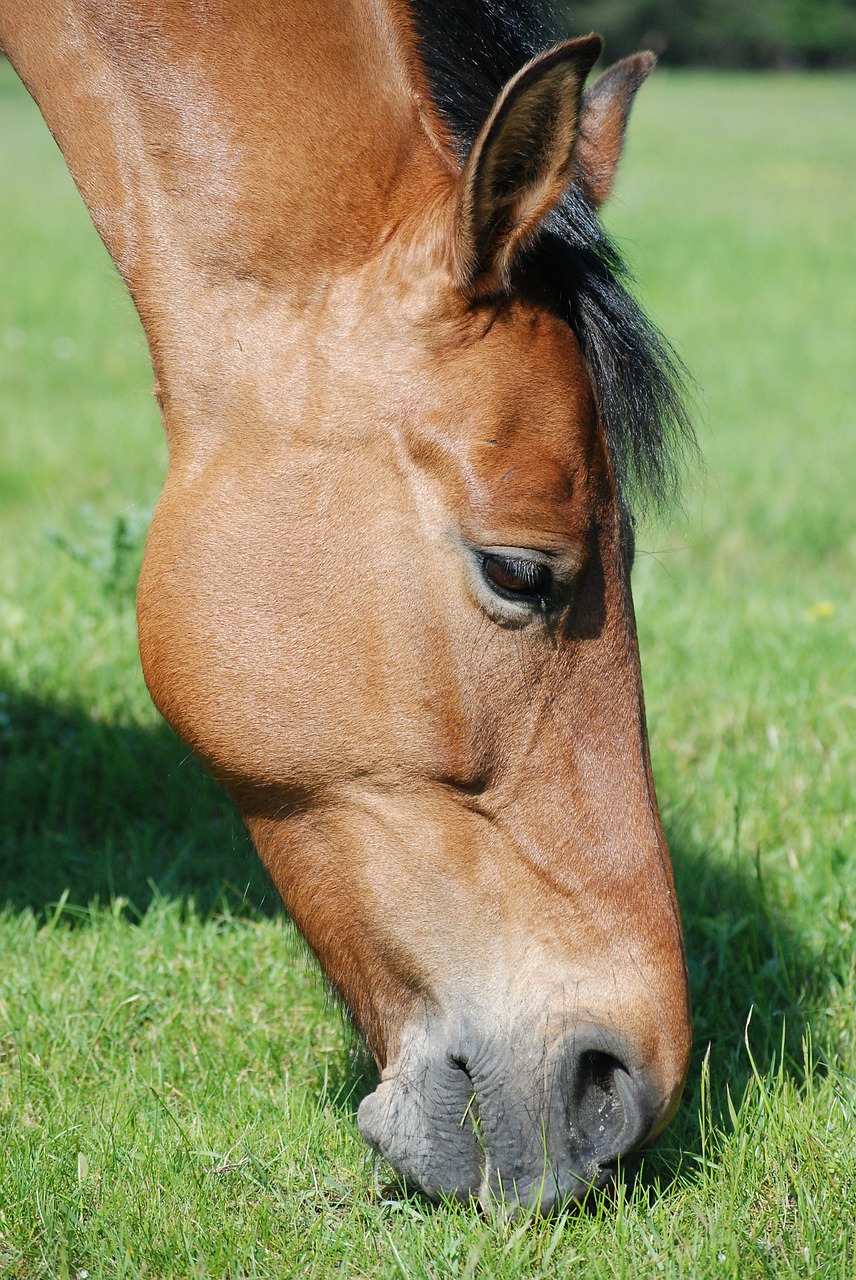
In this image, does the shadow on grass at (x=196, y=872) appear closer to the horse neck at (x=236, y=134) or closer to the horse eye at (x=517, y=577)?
the horse eye at (x=517, y=577)

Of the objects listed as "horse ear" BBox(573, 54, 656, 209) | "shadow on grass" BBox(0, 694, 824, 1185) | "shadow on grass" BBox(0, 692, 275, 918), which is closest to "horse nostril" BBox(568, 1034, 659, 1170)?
"shadow on grass" BBox(0, 694, 824, 1185)

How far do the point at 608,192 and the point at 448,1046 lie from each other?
169 centimetres

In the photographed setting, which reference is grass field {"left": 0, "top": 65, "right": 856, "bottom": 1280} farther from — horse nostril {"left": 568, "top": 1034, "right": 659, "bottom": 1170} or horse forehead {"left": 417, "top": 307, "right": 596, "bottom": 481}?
horse forehead {"left": 417, "top": 307, "right": 596, "bottom": 481}

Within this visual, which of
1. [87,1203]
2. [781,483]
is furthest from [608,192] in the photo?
[781,483]

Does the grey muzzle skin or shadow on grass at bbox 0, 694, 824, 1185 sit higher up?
the grey muzzle skin

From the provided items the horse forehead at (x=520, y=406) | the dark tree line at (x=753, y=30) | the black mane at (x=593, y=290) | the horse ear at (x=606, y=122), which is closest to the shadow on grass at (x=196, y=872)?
the horse forehead at (x=520, y=406)

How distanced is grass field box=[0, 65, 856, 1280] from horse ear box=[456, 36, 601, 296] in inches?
14.3

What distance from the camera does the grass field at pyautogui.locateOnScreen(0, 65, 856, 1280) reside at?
2.04 metres

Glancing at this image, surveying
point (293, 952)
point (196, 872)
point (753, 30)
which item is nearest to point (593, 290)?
point (293, 952)

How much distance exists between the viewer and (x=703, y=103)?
123 ft

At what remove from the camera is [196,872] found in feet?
11.0

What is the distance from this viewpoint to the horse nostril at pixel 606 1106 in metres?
1.92

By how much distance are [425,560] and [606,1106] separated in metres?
0.94

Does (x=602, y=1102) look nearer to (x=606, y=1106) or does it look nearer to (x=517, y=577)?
(x=606, y=1106)
